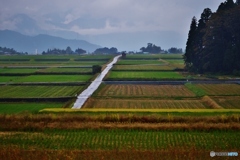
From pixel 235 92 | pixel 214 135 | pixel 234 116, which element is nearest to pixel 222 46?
pixel 235 92

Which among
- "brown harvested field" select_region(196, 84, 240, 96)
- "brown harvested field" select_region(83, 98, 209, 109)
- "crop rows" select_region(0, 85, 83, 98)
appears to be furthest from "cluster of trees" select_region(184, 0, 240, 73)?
"crop rows" select_region(0, 85, 83, 98)

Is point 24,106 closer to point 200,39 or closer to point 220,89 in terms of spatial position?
point 220,89

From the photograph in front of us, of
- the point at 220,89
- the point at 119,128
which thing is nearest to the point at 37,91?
the point at 119,128

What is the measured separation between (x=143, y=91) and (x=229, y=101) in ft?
27.7

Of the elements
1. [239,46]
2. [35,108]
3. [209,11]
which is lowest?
[35,108]

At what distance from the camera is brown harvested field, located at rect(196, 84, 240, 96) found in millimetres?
28812

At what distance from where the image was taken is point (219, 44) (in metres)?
44.1

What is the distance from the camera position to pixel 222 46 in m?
44.2

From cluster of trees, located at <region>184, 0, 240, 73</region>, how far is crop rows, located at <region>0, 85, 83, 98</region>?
21363 millimetres

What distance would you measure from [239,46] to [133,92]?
66.7 ft

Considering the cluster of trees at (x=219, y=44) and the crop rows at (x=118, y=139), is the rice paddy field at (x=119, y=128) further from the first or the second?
the cluster of trees at (x=219, y=44)

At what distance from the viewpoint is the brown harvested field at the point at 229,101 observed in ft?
76.8

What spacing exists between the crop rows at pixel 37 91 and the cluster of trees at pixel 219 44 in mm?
21363

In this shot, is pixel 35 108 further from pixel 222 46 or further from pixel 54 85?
pixel 222 46
